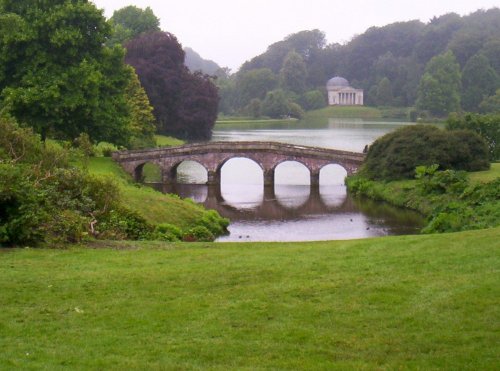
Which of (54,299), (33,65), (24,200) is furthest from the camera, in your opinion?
(33,65)

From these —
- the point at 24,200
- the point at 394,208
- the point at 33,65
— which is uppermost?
the point at 33,65

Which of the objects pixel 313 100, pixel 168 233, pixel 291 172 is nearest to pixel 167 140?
pixel 291 172

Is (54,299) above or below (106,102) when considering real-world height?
below

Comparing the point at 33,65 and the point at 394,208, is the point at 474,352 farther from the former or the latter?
the point at 33,65

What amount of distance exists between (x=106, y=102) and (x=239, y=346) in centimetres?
3847

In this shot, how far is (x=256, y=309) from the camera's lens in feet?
41.3

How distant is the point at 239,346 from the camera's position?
1066 cm

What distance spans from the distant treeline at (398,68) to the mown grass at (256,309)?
11329cm

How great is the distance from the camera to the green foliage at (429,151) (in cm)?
4600

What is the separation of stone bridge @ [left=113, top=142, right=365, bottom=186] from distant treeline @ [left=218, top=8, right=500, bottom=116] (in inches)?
3044

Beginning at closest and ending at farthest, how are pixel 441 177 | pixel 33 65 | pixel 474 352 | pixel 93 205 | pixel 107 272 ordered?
pixel 474 352, pixel 107 272, pixel 93 205, pixel 441 177, pixel 33 65

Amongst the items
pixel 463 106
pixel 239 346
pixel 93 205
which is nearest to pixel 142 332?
pixel 239 346

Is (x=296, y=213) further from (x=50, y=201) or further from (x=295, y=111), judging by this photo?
(x=295, y=111)

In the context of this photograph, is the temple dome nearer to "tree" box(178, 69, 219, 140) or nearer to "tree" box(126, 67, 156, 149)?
"tree" box(178, 69, 219, 140)
